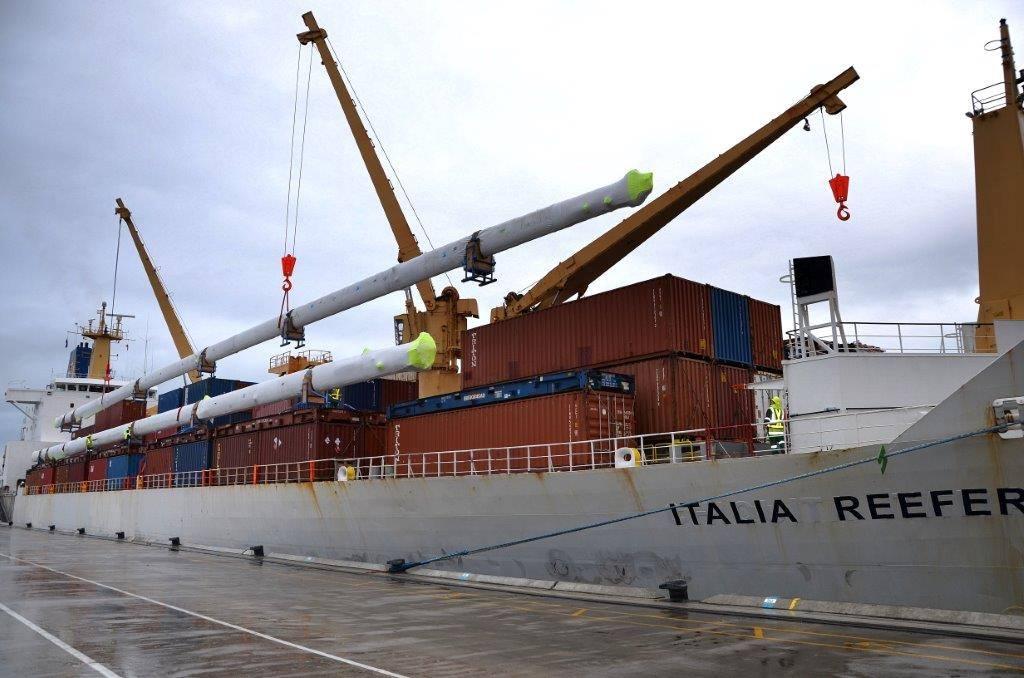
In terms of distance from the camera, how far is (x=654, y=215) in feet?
91.0

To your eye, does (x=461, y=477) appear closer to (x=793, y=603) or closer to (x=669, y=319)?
(x=669, y=319)

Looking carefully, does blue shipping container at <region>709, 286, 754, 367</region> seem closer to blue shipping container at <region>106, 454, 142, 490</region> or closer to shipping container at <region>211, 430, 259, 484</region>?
shipping container at <region>211, 430, 259, 484</region>

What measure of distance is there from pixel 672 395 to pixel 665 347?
1.42 meters

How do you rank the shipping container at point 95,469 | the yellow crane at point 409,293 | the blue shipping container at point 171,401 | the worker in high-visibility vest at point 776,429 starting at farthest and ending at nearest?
the shipping container at point 95,469
the blue shipping container at point 171,401
the yellow crane at point 409,293
the worker in high-visibility vest at point 776,429

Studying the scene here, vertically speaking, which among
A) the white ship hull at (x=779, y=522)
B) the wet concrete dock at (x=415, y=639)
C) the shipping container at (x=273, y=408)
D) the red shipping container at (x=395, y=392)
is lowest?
the wet concrete dock at (x=415, y=639)

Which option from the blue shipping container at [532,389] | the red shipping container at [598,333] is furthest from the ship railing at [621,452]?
A: the red shipping container at [598,333]

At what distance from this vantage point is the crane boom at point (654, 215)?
24953mm

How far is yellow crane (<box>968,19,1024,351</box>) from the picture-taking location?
17.7 meters

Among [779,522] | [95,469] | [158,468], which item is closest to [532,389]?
[779,522]

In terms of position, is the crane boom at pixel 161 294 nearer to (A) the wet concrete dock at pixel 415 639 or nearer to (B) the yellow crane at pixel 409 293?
(B) the yellow crane at pixel 409 293

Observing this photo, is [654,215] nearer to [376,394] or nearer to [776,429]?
[776,429]

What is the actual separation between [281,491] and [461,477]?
Result: 37.4 ft

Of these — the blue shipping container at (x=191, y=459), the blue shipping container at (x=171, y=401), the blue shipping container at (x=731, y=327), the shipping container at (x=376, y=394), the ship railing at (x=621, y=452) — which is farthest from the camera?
the blue shipping container at (x=171, y=401)

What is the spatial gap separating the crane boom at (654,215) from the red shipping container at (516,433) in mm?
9082
